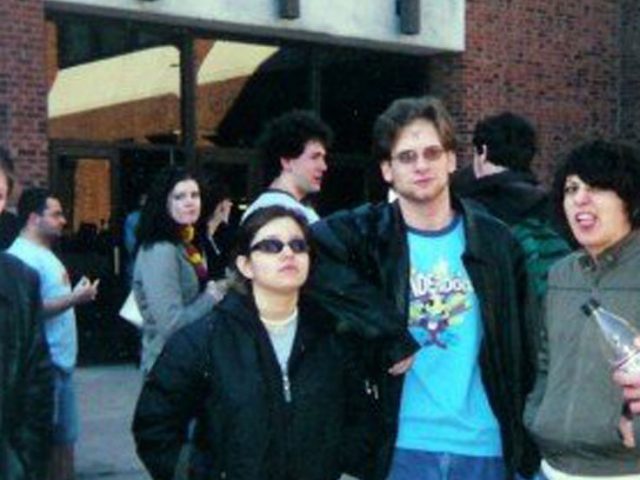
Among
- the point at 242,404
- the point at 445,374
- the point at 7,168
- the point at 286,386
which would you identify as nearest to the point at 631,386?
the point at 445,374

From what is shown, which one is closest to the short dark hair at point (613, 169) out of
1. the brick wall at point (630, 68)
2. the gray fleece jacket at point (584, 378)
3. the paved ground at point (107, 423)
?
the gray fleece jacket at point (584, 378)

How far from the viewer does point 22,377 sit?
440cm

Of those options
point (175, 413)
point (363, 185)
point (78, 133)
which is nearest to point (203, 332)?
point (175, 413)

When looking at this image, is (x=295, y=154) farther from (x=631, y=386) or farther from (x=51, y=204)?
(x=51, y=204)

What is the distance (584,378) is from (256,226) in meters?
1.12

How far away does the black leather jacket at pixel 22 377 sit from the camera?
4344 mm

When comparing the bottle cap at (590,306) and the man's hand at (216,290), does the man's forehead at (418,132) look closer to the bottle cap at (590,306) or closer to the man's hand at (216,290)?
the bottle cap at (590,306)

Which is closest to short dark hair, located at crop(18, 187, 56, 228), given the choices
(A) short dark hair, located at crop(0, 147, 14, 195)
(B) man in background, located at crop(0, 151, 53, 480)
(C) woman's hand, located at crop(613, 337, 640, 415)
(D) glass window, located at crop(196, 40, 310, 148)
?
(A) short dark hair, located at crop(0, 147, 14, 195)

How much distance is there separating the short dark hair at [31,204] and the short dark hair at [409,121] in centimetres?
394

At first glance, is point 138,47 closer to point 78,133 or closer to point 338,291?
point 78,133

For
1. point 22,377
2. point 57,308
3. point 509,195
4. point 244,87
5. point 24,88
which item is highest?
point 244,87

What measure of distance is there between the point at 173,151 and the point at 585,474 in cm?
1144

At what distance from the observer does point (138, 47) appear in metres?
14.5

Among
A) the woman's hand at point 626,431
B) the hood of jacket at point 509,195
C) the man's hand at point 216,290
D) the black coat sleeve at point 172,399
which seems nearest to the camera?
the woman's hand at point 626,431
